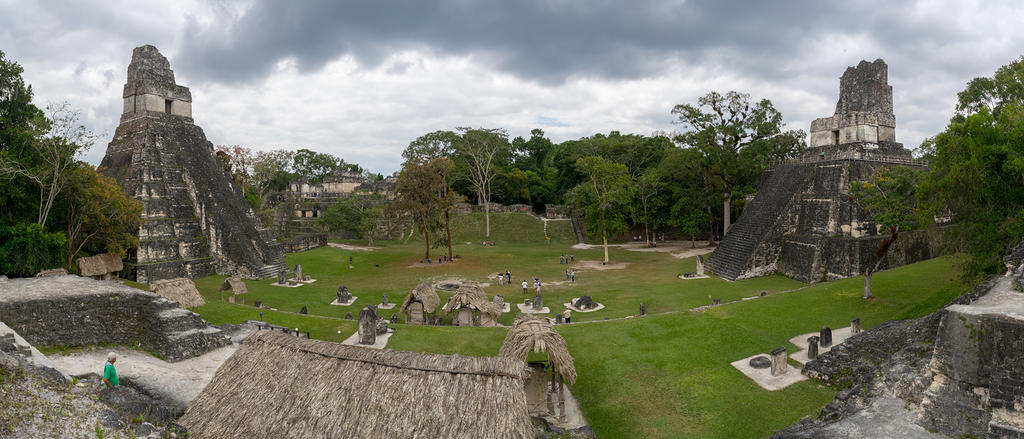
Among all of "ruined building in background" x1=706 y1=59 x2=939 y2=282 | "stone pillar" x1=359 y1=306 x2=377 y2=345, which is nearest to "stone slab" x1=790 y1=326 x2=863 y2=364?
"ruined building in background" x1=706 y1=59 x2=939 y2=282

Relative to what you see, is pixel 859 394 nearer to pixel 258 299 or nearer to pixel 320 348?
pixel 320 348

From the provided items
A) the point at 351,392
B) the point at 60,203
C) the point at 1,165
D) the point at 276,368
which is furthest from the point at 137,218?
the point at 351,392

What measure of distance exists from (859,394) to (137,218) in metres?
30.2

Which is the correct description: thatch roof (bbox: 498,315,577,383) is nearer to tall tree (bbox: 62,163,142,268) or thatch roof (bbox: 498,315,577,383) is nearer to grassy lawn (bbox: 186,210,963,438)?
grassy lawn (bbox: 186,210,963,438)

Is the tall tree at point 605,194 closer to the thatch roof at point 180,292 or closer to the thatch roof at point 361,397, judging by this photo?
the thatch roof at point 180,292

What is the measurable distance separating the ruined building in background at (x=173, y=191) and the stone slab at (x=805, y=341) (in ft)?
86.9

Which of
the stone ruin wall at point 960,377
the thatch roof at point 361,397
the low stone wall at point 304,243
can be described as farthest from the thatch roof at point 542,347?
the low stone wall at point 304,243

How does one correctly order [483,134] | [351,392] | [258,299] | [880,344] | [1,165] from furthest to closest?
[483,134]
[258,299]
[1,165]
[880,344]
[351,392]

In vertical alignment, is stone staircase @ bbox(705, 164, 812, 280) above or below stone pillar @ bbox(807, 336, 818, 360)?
above

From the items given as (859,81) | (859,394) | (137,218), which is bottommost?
(859,394)

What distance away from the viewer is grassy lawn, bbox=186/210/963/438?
485 inches

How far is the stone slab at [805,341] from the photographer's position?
14648 mm

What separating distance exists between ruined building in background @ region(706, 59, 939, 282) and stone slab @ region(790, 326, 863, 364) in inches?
406

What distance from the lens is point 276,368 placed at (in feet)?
33.5
